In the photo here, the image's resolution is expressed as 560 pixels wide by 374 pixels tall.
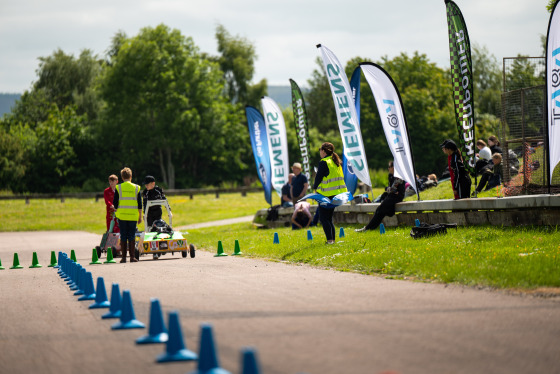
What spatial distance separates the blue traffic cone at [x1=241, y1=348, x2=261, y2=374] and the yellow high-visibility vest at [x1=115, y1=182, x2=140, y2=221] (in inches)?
491

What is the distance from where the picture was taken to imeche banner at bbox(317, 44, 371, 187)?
20.2 m

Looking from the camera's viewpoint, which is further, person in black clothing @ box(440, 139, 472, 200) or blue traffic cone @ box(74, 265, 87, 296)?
person in black clothing @ box(440, 139, 472, 200)

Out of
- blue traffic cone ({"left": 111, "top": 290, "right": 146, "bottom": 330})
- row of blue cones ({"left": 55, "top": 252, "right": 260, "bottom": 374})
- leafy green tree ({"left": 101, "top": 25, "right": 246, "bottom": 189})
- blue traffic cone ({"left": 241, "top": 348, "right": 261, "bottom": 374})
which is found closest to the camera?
blue traffic cone ({"left": 241, "top": 348, "right": 261, "bottom": 374})

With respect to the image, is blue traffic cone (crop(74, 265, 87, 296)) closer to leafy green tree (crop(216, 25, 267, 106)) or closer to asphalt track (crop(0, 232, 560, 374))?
asphalt track (crop(0, 232, 560, 374))

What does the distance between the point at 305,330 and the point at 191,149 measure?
71.3m

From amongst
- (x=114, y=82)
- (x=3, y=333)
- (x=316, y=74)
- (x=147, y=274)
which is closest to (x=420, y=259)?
(x=147, y=274)

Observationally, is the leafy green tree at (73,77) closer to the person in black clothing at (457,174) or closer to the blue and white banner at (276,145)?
the blue and white banner at (276,145)

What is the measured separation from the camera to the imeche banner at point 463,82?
1609 cm

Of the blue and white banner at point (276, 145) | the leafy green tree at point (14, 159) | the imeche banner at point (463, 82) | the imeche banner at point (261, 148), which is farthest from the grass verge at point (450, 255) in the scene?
the leafy green tree at point (14, 159)

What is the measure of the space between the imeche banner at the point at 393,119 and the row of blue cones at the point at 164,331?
878 cm

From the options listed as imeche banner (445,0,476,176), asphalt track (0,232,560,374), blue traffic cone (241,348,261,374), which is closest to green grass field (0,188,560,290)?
asphalt track (0,232,560,374)

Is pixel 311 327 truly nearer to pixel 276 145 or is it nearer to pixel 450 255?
pixel 450 255

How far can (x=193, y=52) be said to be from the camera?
7594 centimetres

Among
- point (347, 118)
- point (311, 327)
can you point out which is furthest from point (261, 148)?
point (311, 327)
